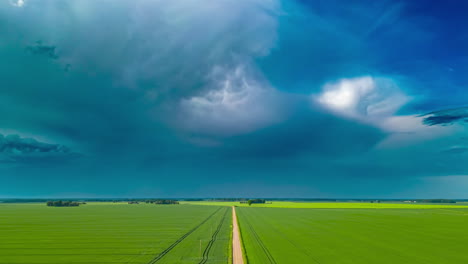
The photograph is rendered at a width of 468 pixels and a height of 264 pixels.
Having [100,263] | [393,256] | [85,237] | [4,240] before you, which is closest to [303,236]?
[393,256]

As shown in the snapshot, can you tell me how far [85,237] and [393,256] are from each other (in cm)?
5512

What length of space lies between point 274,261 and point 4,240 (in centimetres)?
5232

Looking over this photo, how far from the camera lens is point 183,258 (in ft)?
132

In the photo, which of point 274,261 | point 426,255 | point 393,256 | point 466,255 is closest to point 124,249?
point 274,261

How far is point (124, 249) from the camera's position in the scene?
47.2 metres

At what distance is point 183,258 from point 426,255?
34135 millimetres

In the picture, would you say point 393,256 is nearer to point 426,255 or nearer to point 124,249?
point 426,255

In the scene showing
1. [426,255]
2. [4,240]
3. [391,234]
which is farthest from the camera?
[391,234]

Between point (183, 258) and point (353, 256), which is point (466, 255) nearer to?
point (353, 256)

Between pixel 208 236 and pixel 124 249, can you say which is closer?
pixel 124 249

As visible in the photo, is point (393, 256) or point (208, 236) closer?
point (393, 256)

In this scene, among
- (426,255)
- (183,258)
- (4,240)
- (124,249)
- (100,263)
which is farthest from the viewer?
(4,240)

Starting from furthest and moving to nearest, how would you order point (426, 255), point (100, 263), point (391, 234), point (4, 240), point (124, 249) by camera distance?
1. point (391, 234)
2. point (4, 240)
3. point (124, 249)
4. point (426, 255)
5. point (100, 263)

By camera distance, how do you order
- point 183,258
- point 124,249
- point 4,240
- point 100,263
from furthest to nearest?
1. point 4,240
2. point 124,249
3. point 183,258
4. point 100,263
